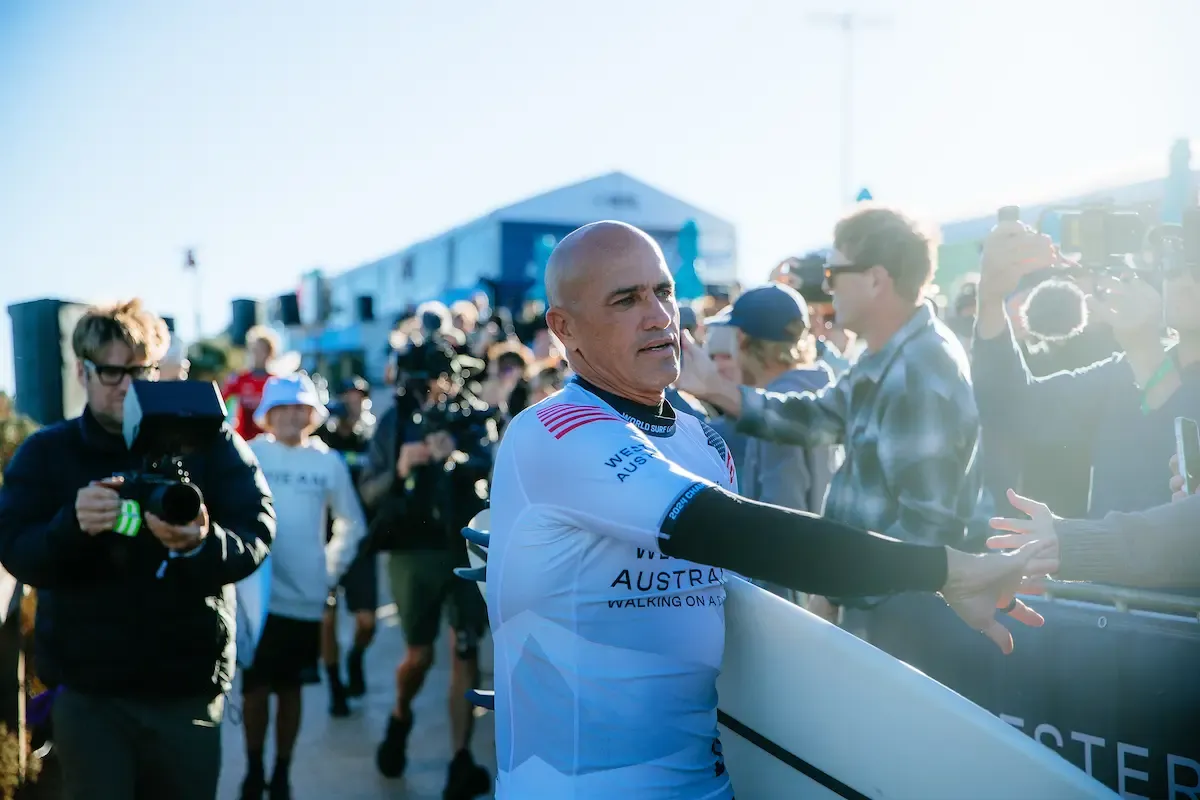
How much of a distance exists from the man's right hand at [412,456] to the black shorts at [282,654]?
975 millimetres

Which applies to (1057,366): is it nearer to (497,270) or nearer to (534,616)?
(534,616)

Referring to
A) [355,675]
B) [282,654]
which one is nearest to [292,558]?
[282,654]

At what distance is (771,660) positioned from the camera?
211 cm

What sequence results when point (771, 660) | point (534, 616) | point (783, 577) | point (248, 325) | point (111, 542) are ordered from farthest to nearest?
point (248, 325) → point (111, 542) → point (771, 660) → point (534, 616) → point (783, 577)

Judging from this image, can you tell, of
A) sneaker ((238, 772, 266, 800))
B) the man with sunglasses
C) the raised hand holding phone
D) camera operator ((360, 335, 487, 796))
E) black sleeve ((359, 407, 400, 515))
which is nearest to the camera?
the raised hand holding phone

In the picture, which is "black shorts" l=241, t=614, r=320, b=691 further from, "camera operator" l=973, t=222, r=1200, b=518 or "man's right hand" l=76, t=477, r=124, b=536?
"camera operator" l=973, t=222, r=1200, b=518

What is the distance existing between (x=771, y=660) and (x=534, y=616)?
50cm

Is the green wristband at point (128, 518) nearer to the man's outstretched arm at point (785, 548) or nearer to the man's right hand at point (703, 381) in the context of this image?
the man's right hand at point (703, 381)

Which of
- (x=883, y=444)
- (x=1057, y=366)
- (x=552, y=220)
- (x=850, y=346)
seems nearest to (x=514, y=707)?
(x=883, y=444)

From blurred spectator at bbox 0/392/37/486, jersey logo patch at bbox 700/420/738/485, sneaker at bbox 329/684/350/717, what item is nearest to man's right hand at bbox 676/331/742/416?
jersey logo patch at bbox 700/420/738/485

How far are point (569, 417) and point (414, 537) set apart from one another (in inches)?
159

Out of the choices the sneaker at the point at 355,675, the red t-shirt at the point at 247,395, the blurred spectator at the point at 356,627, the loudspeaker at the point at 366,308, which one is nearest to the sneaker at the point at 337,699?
the blurred spectator at the point at 356,627

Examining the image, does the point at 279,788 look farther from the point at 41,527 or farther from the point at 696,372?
the point at 696,372

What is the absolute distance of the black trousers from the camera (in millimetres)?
3104
